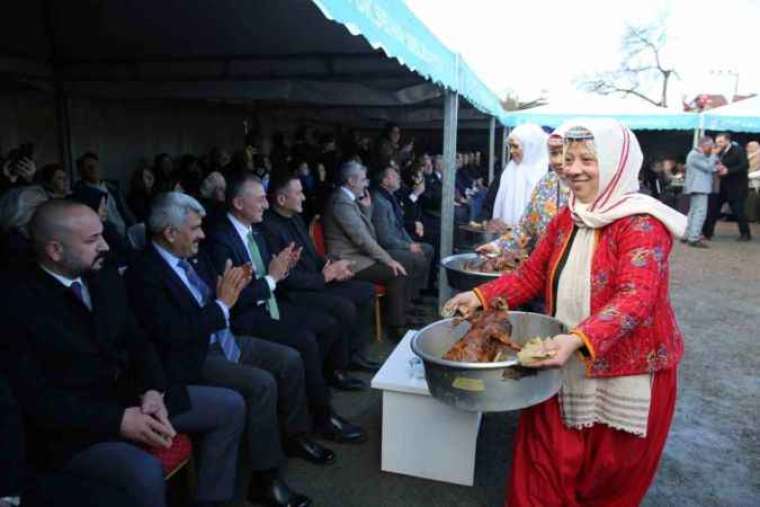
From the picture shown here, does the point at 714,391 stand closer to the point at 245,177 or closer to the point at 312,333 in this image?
the point at 312,333

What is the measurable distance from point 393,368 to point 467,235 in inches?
164

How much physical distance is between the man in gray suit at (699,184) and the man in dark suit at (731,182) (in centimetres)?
28

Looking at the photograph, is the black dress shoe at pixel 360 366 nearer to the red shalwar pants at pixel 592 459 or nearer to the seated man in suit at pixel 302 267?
the seated man in suit at pixel 302 267

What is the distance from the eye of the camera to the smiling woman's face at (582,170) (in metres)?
1.85

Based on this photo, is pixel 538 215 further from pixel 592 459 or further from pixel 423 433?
pixel 592 459

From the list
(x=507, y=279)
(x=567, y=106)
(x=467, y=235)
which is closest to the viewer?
(x=507, y=279)

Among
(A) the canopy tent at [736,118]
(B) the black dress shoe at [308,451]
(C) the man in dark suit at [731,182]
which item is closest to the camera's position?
(B) the black dress shoe at [308,451]

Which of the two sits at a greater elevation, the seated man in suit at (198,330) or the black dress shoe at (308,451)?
the seated man in suit at (198,330)

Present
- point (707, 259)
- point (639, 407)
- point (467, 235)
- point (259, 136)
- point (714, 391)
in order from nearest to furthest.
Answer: point (639, 407) → point (714, 391) → point (467, 235) → point (707, 259) → point (259, 136)

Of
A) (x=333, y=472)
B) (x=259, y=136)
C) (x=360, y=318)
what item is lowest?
(x=333, y=472)

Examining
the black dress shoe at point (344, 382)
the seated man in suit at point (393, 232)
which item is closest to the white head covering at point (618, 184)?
the black dress shoe at point (344, 382)

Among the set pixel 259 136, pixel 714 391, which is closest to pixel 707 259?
pixel 714 391

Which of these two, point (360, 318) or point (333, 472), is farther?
point (360, 318)

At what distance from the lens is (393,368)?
2.94 meters
